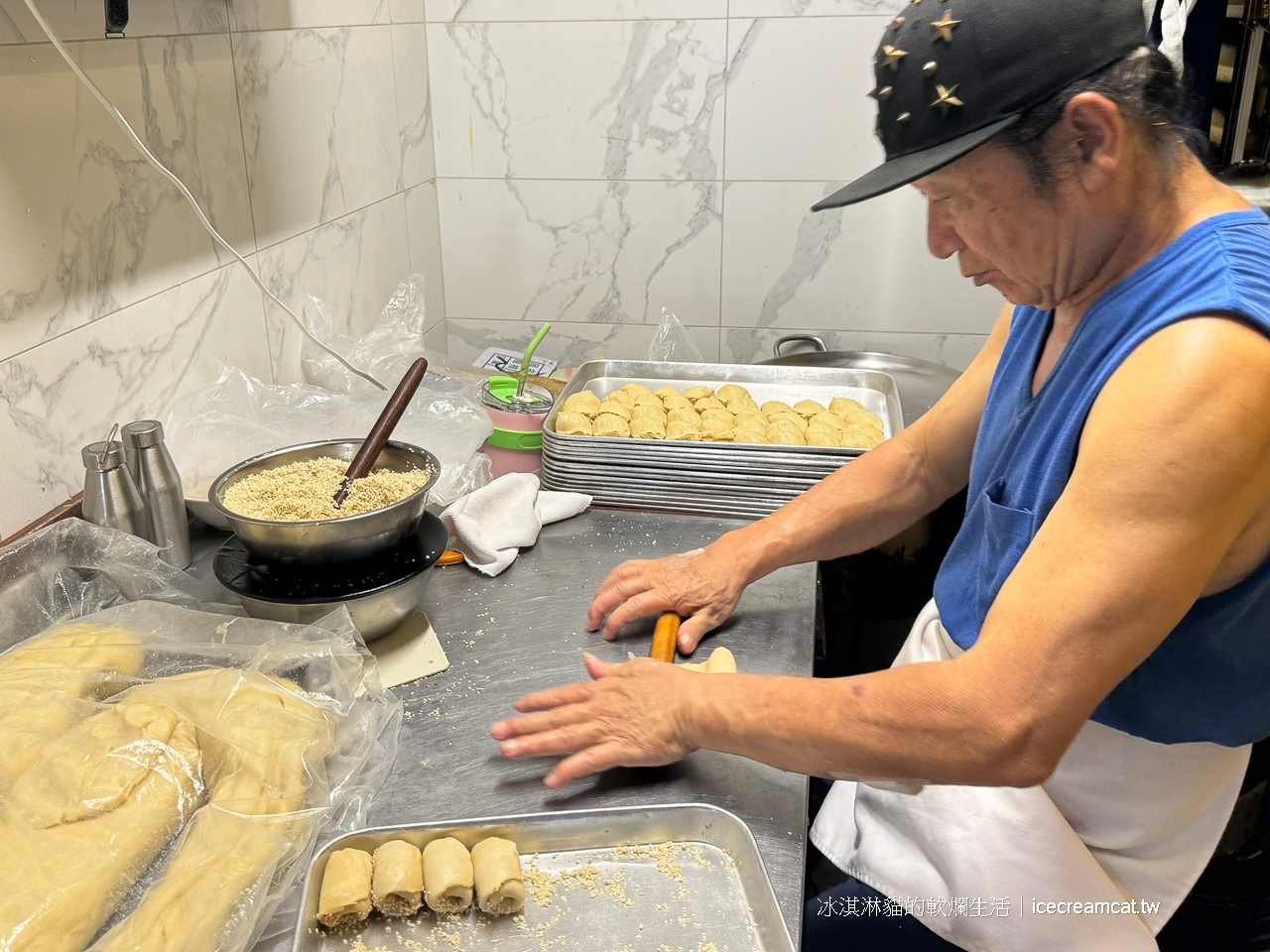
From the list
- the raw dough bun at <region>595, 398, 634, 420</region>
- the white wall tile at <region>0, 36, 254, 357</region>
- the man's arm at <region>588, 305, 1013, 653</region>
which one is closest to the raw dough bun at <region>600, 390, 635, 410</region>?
the raw dough bun at <region>595, 398, 634, 420</region>

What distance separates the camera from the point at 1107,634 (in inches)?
36.6

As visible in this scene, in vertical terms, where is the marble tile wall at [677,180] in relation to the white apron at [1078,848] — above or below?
above

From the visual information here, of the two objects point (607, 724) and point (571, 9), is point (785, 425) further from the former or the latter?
point (571, 9)

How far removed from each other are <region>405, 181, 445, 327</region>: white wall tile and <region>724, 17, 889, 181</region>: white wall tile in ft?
2.88

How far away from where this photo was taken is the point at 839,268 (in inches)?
111

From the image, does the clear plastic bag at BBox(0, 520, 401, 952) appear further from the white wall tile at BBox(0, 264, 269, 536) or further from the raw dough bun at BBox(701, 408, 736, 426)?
the raw dough bun at BBox(701, 408, 736, 426)

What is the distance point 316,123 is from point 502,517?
1065mm

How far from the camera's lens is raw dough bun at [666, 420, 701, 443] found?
1.93 m

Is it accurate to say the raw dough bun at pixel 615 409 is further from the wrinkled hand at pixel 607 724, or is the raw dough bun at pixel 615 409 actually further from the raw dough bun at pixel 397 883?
the raw dough bun at pixel 397 883

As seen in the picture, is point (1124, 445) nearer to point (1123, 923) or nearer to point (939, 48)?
point (939, 48)

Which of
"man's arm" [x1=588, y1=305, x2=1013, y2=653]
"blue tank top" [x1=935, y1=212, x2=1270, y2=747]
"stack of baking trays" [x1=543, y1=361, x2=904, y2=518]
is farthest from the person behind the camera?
"stack of baking trays" [x1=543, y1=361, x2=904, y2=518]

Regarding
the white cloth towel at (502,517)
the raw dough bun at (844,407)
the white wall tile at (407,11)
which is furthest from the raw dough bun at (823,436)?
the white wall tile at (407,11)

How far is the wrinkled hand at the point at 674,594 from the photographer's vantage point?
1407 millimetres

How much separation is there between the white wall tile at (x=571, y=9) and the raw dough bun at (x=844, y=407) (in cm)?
120
